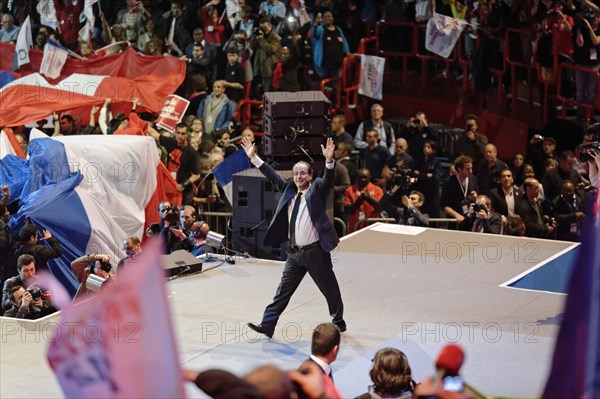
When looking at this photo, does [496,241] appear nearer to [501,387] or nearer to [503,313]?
[503,313]

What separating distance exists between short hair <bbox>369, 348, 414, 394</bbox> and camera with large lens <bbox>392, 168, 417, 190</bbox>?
24.7 ft

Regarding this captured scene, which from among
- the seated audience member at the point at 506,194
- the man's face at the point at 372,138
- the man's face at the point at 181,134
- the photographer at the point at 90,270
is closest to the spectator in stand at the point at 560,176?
the seated audience member at the point at 506,194

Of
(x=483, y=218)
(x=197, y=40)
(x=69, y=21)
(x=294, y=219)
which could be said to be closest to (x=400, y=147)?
(x=483, y=218)

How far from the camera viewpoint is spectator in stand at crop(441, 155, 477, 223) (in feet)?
45.2

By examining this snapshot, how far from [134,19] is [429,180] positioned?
337 inches

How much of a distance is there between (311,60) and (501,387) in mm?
10657

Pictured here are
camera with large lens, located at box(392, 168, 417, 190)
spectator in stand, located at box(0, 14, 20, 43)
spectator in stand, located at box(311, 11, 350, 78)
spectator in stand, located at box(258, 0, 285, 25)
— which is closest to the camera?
camera with large lens, located at box(392, 168, 417, 190)

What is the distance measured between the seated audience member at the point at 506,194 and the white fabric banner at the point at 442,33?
14.2 ft

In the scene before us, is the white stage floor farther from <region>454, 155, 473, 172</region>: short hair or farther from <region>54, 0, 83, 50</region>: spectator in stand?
<region>54, 0, 83, 50</region>: spectator in stand

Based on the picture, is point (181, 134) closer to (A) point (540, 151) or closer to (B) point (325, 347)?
(A) point (540, 151)

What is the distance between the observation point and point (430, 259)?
12.5 m

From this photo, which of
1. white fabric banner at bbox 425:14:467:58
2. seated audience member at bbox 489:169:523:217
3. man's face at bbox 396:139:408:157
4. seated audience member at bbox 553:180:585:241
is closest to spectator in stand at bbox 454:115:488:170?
man's face at bbox 396:139:408:157

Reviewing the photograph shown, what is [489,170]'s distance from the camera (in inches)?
563

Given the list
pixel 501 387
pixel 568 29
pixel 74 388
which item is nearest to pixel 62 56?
pixel 568 29
